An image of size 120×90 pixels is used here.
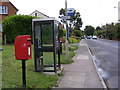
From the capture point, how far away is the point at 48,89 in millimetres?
5949

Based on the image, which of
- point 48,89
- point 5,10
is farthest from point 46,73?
point 5,10

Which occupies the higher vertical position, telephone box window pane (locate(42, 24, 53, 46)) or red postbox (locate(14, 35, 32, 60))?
telephone box window pane (locate(42, 24, 53, 46))

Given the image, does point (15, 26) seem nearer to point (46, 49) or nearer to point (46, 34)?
point (46, 34)

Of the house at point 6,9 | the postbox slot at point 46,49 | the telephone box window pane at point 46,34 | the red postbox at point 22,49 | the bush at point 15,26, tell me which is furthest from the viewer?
the house at point 6,9

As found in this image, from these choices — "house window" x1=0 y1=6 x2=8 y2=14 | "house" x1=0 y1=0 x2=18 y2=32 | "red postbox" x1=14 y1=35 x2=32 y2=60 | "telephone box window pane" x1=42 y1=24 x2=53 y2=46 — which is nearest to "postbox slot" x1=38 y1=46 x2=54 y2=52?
"telephone box window pane" x1=42 y1=24 x2=53 y2=46

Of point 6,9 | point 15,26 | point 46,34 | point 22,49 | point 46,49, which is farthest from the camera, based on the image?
point 6,9

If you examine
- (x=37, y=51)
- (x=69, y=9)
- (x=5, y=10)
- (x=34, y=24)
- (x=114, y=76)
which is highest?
(x=5, y=10)

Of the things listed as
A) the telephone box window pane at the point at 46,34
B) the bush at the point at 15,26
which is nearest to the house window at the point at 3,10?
the bush at the point at 15,26

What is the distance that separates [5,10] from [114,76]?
1478 inches

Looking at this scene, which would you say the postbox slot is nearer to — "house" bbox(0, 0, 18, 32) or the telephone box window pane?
the telephone box window pane

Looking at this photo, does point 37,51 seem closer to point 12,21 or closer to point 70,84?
point 70,84

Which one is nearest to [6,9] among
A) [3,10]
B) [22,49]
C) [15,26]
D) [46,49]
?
[3,10]

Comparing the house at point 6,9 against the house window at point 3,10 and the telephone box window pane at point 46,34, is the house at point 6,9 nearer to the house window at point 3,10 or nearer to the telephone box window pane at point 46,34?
the house window at point 3,10

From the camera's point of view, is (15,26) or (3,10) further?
(3,10)
